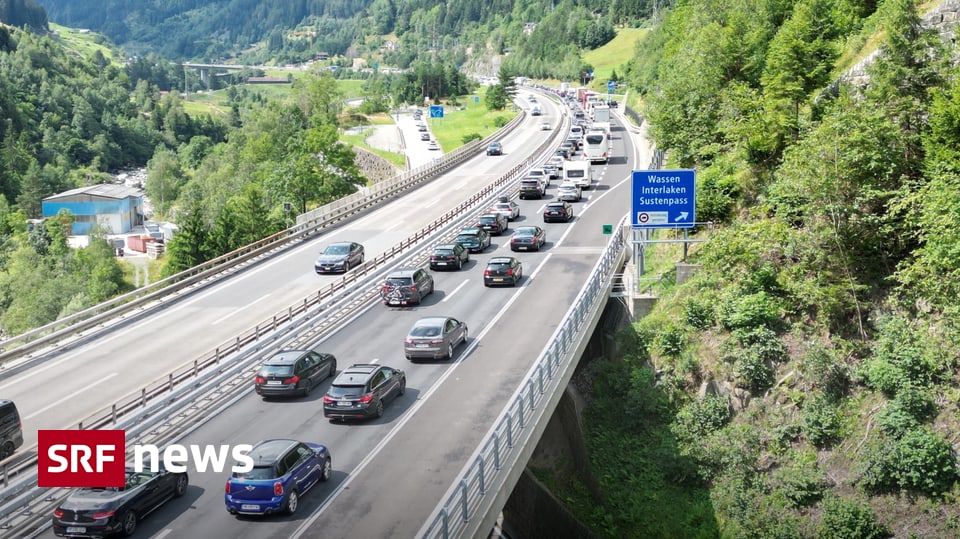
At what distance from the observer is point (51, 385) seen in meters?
33.2

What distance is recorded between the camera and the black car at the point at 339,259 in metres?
50.2

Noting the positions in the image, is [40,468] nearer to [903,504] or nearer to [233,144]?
[903,504]

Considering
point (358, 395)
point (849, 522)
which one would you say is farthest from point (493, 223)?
point (849, 522)

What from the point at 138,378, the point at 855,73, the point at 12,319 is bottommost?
the point at 12,319

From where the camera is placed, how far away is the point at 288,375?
1181 inches

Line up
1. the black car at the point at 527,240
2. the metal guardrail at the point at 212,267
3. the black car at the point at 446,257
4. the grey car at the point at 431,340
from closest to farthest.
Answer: the grey car at the point at 431,340, the metal guardrail at the point at 212,267, the black car at the point at 446,257, the black car at the point at 527,240

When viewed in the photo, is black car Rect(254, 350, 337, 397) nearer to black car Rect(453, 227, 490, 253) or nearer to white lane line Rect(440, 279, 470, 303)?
white lane line Rect(440, 279, 470, 303)

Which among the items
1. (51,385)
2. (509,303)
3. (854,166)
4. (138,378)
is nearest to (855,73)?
(854,166)

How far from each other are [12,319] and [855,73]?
97.9m

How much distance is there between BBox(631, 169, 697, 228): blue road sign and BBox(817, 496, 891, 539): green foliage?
53.2 ft

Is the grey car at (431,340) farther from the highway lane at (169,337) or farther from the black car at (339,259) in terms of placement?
the black car at (339,259)

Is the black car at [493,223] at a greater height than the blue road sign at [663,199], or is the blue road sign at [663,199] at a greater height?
the blue road sign at [663,199]

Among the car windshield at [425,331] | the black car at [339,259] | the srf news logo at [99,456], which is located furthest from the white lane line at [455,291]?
the srf news logo at [99,456]

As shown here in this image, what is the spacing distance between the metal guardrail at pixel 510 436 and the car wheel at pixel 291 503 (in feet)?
12.7
